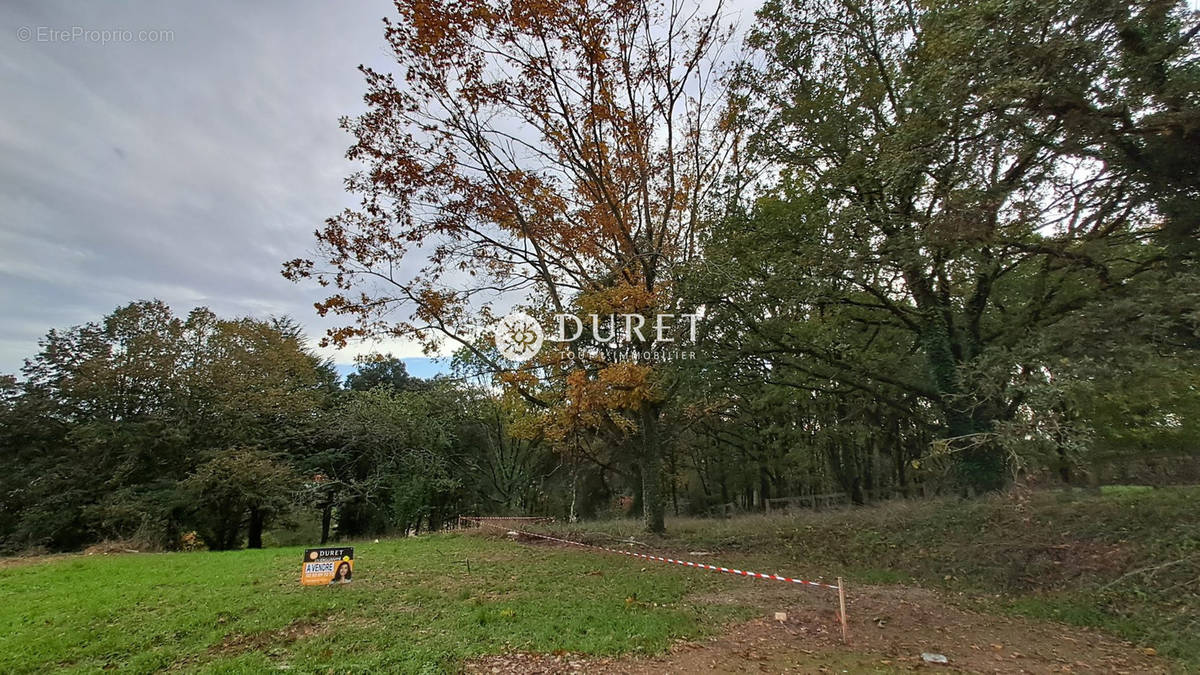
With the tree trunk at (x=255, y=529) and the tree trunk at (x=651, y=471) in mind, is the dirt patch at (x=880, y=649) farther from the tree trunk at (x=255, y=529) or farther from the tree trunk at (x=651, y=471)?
the tree trunk at (x=255, y=529)

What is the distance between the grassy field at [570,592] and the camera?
15.9ft

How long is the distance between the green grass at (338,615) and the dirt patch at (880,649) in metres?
0.35

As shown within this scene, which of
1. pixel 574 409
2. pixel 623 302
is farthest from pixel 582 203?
pixel 574 409

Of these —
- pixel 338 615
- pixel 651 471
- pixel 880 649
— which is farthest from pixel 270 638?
pixel 651 471

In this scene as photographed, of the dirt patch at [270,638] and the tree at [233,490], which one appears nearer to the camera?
the dirt patch at [270,638]

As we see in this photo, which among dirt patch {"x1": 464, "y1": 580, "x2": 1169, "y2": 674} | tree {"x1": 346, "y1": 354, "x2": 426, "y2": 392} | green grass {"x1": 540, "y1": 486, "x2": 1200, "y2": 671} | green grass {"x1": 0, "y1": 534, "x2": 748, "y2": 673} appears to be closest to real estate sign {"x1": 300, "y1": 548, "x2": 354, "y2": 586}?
green grass {"x1": 0, "y1": 534, "x2": 748, "y2": 673}

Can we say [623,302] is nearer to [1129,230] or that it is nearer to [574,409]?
[574,409]

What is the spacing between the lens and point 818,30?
1107 cm

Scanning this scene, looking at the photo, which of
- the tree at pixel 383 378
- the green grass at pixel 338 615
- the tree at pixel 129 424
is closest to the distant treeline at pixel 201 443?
the tree at pixel 129 424

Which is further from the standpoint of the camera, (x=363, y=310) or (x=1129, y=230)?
(x=363, y=310)

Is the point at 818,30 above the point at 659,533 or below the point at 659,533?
above

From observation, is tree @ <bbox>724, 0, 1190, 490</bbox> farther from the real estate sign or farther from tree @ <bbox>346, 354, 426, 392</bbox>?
tree @ <bbox>346, 354, 426, 392</bbox>

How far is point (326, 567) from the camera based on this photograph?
24.5 ft

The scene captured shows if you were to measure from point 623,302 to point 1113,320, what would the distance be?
750cm
